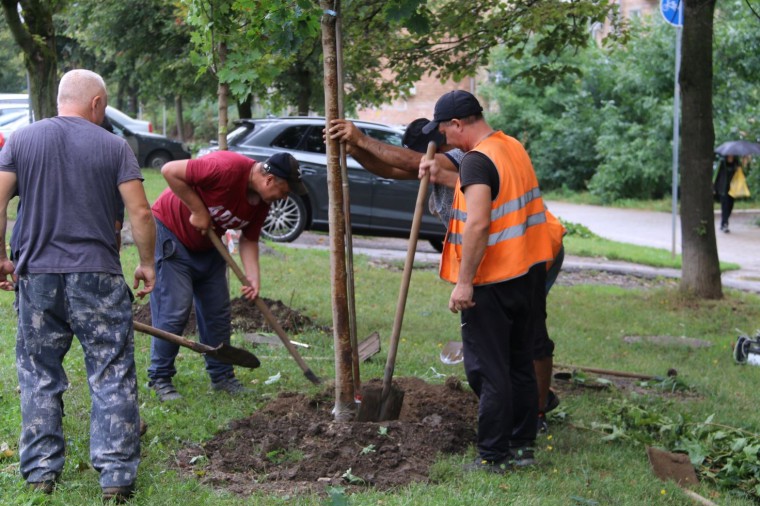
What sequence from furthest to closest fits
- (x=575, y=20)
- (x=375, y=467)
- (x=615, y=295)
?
(x=615, y=295) < (x=575, y=20) < (x=375, y=467)

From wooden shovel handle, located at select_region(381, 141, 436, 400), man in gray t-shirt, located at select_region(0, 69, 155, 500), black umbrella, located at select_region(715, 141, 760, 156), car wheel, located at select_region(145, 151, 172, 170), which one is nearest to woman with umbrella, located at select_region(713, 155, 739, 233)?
black umbrella, located at select_region(715, 141, 760, 156)

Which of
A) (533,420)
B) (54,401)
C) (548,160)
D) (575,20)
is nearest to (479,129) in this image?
(533,420)

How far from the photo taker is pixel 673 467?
4.92 metres

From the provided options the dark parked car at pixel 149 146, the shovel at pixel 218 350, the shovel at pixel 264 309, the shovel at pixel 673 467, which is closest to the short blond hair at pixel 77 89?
the shovel at pixel 218 350

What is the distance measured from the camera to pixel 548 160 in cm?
2905

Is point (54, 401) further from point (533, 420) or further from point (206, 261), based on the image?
point (533, 420)

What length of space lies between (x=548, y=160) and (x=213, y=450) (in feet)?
82.7

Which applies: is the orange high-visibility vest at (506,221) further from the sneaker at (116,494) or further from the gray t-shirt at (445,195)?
the sneaker at (116,494)

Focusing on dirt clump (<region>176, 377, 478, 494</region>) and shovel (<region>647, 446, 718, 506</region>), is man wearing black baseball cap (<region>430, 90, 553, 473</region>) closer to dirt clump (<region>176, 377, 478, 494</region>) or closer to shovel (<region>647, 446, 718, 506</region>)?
dirt clump (<region>176, 377, 478, 494</region>)

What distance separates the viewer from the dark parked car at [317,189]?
43.4 feet

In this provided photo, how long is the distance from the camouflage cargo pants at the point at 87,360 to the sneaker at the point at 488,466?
1.64 metres

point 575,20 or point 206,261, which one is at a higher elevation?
point 575,20

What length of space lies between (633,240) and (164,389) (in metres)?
13.8

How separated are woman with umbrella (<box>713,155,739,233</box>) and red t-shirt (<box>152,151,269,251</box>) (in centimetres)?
1524
